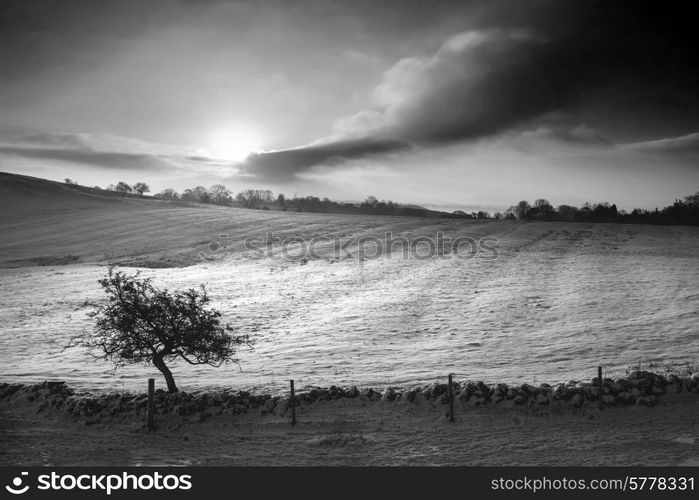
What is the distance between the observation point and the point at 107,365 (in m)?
22.6

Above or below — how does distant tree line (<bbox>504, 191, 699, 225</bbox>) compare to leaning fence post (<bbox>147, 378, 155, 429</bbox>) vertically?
above

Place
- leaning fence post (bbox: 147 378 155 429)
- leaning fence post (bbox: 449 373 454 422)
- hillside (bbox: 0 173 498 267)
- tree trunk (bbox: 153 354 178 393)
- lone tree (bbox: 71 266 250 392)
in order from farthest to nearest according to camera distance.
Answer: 1. hillside (bbox: 0 173 498 267)
2. tree trunk (bbox: 153 354 178 393)
3. lone tree (bbox: 71 266 250 392)
4. leaning fence post (bbox: 147 378 155 429)
5. leaning fence post (bbox: 449 373 454 422)

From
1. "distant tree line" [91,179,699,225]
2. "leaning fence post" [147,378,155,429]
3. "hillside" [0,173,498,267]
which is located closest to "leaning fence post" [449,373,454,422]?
"leaning fence post" [147,378,155,429]

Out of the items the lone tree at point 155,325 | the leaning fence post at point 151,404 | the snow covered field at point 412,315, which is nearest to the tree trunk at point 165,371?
the lone tree at point 155,325

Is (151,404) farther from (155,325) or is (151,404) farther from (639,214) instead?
(639,214)

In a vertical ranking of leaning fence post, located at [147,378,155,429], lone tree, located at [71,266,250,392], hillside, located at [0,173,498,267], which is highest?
hillside, located at [0,173,498,267]

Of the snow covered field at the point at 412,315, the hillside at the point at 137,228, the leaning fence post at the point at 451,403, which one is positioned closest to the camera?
the leaning fence post at the point at 451,403

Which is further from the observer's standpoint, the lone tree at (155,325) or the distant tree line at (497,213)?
the distant tree line at (497,213)

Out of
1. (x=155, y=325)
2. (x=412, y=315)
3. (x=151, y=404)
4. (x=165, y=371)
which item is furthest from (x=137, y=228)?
(x=151, y=404)

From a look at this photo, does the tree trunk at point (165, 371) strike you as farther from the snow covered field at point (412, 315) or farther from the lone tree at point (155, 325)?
the snow covered field at point (412, 315)

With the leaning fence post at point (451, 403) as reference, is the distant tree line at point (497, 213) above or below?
above

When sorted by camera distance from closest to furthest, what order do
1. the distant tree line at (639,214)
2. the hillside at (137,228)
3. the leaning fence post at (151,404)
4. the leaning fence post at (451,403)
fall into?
the leaning fence post at (451,403) < the leaning fence post at (151,404) < the hillside at (137,228) < the distant tree line at (639,214)

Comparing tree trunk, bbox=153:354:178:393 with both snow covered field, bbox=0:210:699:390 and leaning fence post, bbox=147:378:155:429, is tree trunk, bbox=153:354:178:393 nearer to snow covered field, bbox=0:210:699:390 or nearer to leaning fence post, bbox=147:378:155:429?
snow covered field, bbox=0:210:699:390

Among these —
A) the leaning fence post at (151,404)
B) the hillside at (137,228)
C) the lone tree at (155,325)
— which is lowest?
the leaning fence post at (151,404)
